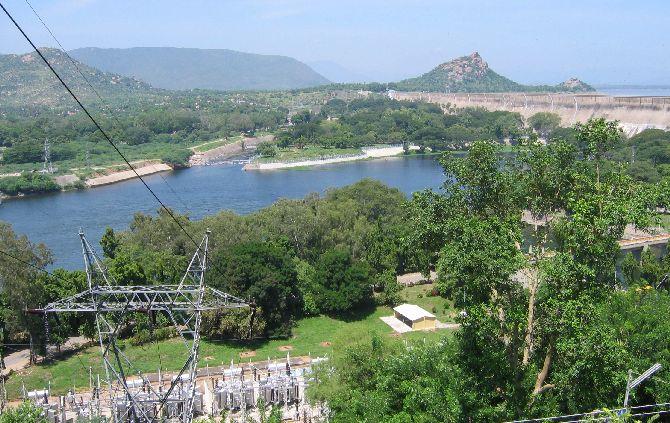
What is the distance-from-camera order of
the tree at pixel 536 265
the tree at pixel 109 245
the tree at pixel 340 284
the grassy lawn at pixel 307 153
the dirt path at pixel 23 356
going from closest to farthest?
the tree at pixel 536 265 → the dirt path at pixel 23 356 → the tree at pixel 340 284 → the tree at pixel 109 245 → the grassy lawn at pixel 307 153

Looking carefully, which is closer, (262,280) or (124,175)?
(262,280)

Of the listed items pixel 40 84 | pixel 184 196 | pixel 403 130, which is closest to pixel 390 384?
pixel 184 196

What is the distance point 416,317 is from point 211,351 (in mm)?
5077

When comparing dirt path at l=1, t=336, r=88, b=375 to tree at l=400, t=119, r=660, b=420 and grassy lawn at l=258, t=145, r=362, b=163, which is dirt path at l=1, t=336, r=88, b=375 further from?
grassy lawn at l=258, t=145, r=362, b=163

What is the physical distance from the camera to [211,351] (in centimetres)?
1348

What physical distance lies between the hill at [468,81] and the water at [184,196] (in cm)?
7801

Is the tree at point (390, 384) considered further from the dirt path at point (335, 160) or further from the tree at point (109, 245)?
the dirt path at point (335, 160)

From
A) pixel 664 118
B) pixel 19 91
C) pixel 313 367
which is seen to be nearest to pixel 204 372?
pixel 313 367

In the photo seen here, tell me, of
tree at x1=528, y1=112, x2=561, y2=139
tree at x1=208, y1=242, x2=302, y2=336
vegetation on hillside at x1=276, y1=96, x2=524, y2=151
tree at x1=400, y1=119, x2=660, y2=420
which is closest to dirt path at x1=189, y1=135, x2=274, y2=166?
vegetation on hillside at x1=276, y1=96, x2=524, y2=151

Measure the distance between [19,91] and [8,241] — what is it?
99.0 m

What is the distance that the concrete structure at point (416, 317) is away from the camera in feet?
48.6

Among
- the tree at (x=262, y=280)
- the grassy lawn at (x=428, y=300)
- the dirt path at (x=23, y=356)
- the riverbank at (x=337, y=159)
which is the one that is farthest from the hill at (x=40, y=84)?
the grassy lawn at (x=428, y=300)

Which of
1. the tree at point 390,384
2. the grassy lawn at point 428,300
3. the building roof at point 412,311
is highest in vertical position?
the tree at point 390,384

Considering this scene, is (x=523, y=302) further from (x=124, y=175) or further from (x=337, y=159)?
(x=337, y=159)
